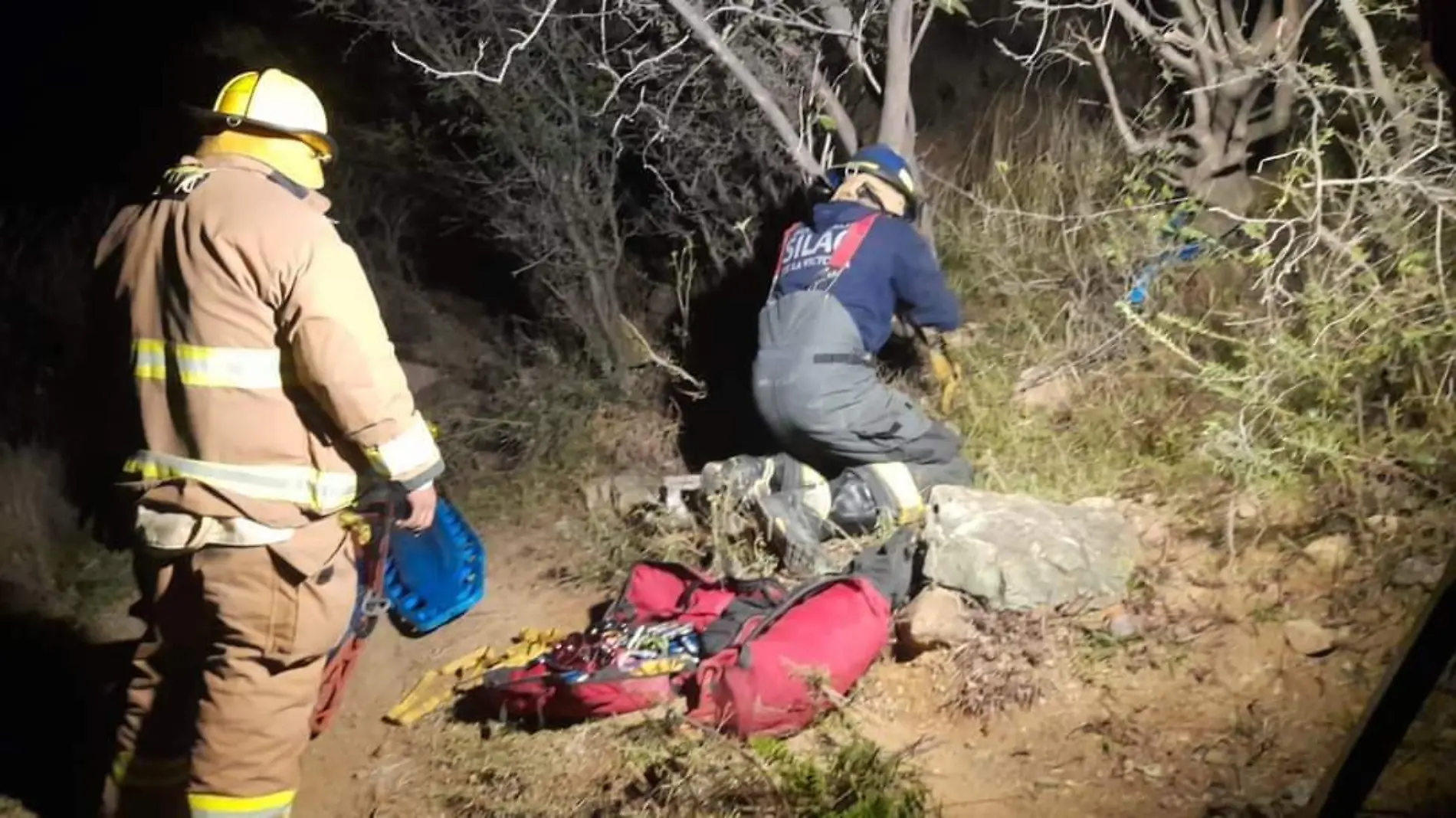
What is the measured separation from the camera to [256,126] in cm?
317

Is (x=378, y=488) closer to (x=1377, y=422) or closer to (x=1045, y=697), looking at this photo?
(x=1045, y=697)

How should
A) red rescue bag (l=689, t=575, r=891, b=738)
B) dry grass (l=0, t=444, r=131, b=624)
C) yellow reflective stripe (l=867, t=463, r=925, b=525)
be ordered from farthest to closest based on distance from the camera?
1. dry grass (l=0, t=444, r=131, b=624)
2. yellow reflective stripe (l=867, t=463, r=925, b=525)
3. red rescue bag (l=689, t=575, r=891, b=738)

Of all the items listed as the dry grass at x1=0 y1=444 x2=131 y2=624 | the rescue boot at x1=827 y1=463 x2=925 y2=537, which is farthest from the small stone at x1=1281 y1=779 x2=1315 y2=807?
the dry grass at x1=0 y1=444 x2=131 y2=624

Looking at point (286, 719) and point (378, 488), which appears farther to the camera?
point (378, 488)

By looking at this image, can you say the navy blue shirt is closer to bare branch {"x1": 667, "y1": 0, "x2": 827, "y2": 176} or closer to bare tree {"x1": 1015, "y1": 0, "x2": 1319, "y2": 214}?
bare branch {"x1": 667, "y1": 0, "x2": 827, "y2": 176}

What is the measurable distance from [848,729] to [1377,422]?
2095 millimetres

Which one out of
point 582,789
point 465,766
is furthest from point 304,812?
point 582,789

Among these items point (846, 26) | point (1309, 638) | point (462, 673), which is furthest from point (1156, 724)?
point (846, 26)

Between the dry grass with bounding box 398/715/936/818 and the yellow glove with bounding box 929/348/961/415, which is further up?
the yellow glove with bounding box 929/348/961/415

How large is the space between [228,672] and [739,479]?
7.19 ft

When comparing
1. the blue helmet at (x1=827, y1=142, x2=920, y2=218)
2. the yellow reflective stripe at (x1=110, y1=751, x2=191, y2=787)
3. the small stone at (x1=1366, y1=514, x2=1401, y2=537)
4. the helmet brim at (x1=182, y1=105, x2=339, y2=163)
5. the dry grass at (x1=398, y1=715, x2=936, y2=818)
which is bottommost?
the dry grass at (x1=398, y1=715, x2=936, y2=818)

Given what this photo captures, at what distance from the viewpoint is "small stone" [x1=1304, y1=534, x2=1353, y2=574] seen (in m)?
3.62

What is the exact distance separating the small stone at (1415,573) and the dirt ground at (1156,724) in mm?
21

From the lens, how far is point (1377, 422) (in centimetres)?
398
